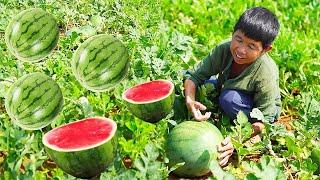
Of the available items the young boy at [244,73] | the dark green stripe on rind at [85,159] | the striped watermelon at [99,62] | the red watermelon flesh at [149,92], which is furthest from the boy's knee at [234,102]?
the dark green stripe on rind at [85,159]

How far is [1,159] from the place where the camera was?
315 centimetres

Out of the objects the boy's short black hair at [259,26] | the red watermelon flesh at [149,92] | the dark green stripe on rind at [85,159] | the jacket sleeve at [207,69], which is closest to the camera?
the dark green stripe on rind at [85,159]

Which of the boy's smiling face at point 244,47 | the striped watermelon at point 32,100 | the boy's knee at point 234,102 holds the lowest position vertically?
the boy's knee at point 234,102

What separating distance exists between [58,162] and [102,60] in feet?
1.56

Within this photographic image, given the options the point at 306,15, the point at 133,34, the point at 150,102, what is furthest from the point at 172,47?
the point at 306,15

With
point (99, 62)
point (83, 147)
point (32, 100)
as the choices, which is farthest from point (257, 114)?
point (32, 100)

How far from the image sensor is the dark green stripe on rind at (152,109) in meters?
2.90

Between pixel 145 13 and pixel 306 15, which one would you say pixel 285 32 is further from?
pixel 145 13

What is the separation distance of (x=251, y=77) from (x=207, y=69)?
32 cm

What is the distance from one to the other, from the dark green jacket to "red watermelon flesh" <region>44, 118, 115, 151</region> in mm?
1318

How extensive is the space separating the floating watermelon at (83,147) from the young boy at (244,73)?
90cm

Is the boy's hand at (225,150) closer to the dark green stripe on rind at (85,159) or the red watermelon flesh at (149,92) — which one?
the red watermelon flesh at (149,92)

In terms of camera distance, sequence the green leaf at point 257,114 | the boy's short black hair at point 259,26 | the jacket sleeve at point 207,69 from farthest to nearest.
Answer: the jacket sleeve at point 207,69 → the boy's short black hair at point 259,26 → the green leaf at point 257,114

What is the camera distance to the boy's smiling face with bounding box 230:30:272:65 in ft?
11.5
